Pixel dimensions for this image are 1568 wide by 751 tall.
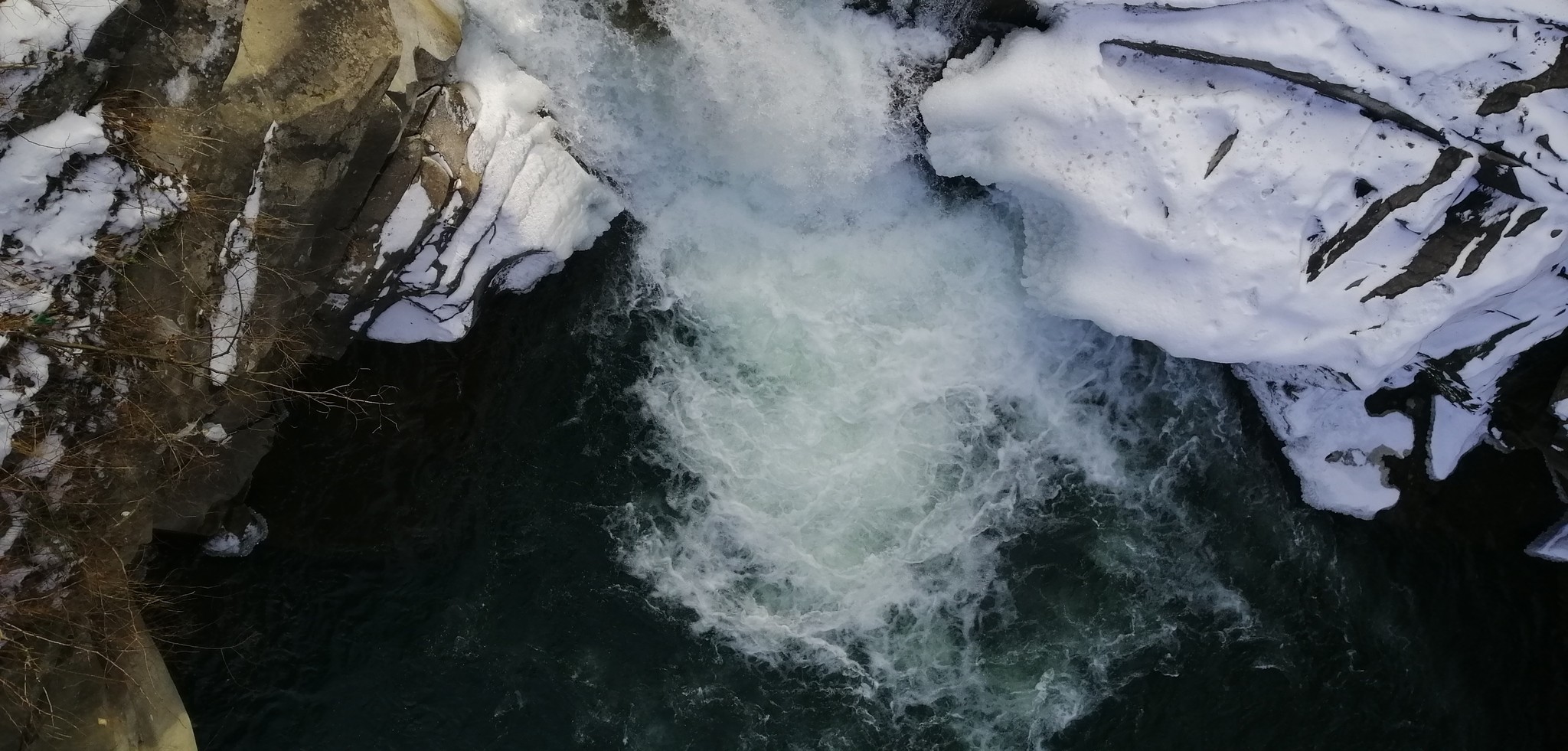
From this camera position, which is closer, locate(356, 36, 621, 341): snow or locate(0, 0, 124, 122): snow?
locate(0, 0, 124, 122): snow

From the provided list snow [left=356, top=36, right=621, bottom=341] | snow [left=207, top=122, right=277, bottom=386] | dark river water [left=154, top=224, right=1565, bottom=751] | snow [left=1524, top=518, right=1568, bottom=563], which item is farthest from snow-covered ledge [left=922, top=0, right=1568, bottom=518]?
snow [left=207, top=122, right=277, bottom=386]

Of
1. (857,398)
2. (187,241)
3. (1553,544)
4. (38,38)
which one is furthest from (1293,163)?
(38,38)

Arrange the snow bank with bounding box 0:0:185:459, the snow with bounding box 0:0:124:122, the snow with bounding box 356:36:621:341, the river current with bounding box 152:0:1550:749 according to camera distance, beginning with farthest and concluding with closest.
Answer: the river current with bounding box 152:0:1550:749 → the snow with bounding box 356:36:621:341 → the snow bank with bounding box 0:0:185:459 → the snow with bounding box 0:0:124:122

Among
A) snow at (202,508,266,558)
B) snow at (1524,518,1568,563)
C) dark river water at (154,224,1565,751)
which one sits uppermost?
snow at (1524,518,1568,563)

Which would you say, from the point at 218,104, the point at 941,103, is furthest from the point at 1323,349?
the point at 218,104

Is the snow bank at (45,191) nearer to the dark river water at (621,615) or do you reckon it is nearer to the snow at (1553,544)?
the dark river water at (621,615)

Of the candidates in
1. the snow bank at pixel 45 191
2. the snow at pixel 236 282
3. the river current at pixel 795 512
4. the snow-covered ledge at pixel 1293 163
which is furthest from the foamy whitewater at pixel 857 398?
the snow bank at pixel 45 191

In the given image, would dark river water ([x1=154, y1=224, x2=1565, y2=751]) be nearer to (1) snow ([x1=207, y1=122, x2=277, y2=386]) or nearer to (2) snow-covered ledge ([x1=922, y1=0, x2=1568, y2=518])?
(1) snow ([x1=207, y1=122, x2=277, y2=386])

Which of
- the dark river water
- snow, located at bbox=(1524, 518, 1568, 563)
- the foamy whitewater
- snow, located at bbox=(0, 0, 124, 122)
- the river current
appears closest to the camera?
snow, located at bbox=(0, 0, 124, 122)
